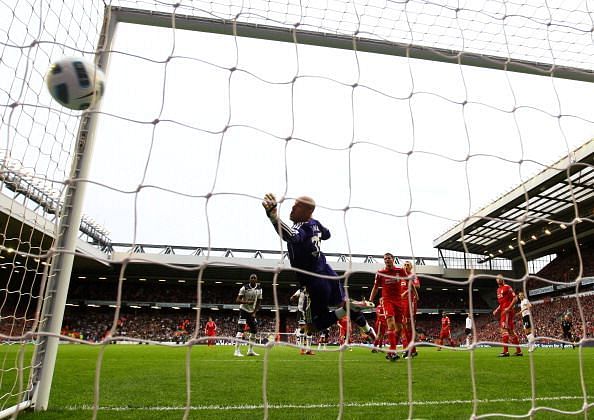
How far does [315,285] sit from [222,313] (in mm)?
33010

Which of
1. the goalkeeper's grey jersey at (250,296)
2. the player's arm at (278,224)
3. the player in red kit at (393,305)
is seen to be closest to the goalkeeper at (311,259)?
the player's arm at (278,224)

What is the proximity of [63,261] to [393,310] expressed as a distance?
16.9ft

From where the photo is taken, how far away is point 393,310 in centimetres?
712

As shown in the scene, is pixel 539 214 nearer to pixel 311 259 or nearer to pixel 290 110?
pixel 311 259

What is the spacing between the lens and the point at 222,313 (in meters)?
35.3

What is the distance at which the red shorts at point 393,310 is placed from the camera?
7109 millimetres

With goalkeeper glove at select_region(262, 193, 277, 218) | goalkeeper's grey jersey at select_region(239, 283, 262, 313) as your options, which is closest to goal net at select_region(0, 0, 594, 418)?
goalkeeper glove at select_region(262, 193, 277, 218)

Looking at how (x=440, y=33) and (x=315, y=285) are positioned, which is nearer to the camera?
(x=315, y=285)

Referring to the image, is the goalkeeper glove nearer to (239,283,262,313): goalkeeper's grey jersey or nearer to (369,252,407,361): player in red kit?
(369,252,407,361): player in red kit

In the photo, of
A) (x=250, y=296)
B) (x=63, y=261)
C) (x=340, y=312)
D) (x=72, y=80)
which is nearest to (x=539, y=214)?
(x=250, y=296)

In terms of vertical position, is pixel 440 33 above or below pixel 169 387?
above

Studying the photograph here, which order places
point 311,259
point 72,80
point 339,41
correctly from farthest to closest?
point 339,41, point 311,259, point 72,80

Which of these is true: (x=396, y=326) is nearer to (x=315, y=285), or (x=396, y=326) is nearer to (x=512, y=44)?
(x=315, y=285)

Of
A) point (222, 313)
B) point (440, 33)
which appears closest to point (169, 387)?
point (440, 33)
